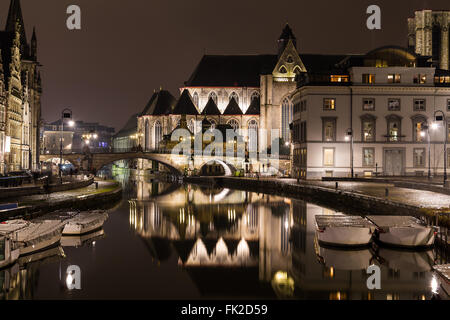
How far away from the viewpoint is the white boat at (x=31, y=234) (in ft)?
78.6

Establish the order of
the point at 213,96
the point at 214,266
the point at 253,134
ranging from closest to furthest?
the point at 214,266
the point at 253,134
the point at 213,96

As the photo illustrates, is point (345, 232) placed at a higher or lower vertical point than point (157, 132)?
lower

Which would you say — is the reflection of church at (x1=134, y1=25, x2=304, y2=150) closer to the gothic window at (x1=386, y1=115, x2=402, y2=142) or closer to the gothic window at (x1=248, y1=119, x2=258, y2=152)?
the gothic window at (x1=248, y1=119, x2=258, y2=152)

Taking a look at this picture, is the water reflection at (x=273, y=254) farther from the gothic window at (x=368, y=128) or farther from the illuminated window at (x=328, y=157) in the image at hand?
the gothic window at (x=368, y=128)

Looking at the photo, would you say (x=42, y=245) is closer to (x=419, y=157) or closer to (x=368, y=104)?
(x=368, y=104)

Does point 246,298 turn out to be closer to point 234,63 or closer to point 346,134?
point 346,134

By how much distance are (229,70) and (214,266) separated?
95.0 meters

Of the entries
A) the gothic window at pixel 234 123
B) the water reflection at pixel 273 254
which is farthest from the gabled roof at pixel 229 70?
the water reflection at pixel 273 254

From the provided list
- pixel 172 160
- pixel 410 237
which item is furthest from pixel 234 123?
pixel 410 237

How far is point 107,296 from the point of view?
20.3 meters

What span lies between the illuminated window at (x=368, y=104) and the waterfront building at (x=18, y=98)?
36395 millimetres

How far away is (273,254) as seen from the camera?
2833 cm
